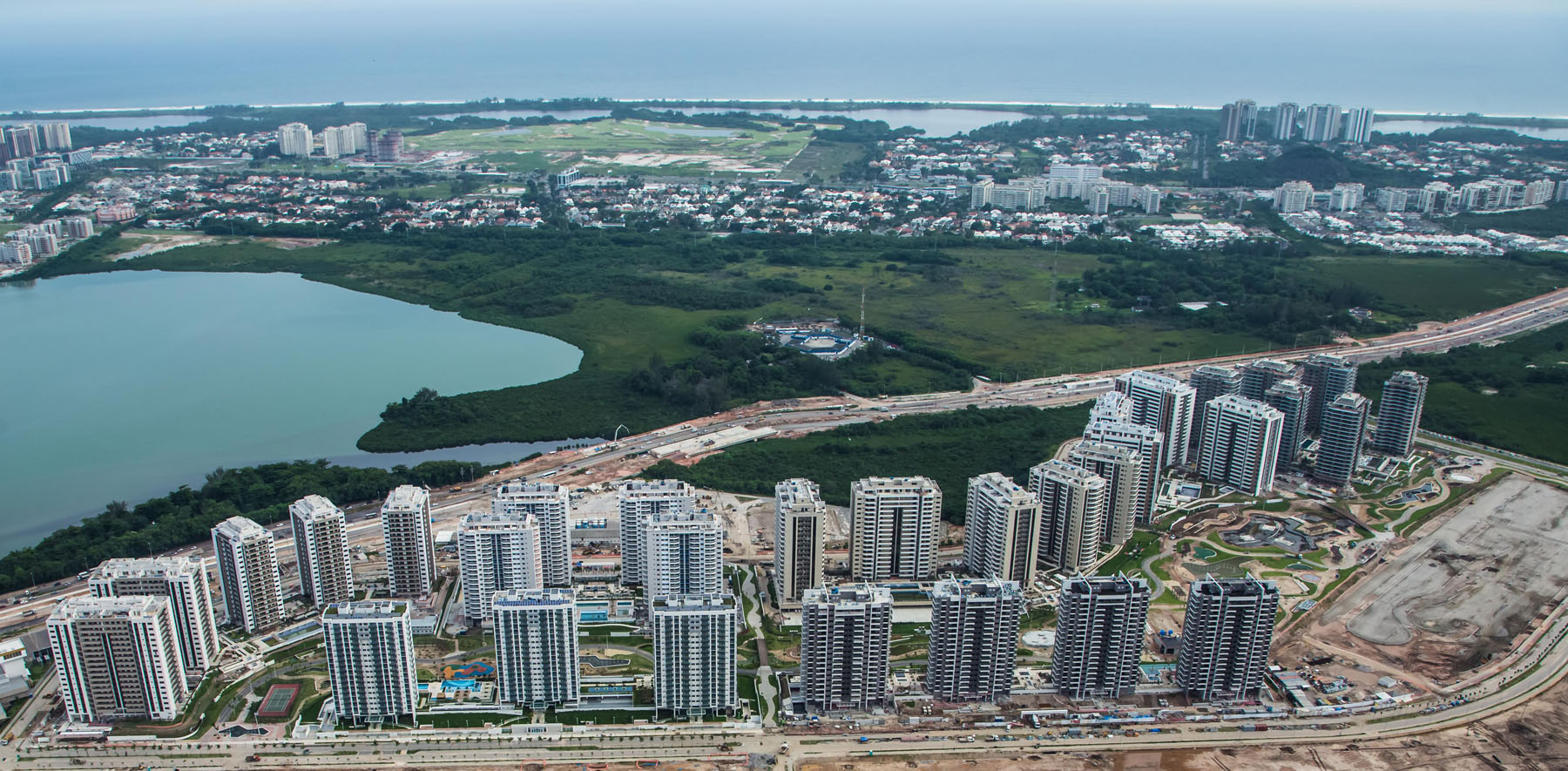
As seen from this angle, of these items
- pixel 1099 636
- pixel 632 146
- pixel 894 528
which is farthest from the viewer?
pixel 632 146

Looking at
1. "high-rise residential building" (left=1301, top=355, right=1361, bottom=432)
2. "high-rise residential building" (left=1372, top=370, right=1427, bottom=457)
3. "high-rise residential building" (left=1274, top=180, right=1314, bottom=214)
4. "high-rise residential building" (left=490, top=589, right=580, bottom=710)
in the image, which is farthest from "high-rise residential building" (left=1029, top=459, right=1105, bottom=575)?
"high-rise residential building" (left=1274, top=180, right=1314, bottom=214)

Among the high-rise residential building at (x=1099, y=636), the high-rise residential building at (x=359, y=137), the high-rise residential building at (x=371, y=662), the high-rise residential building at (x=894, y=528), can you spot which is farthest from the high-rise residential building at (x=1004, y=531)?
the high-rise residential building at (x=359, y=137)

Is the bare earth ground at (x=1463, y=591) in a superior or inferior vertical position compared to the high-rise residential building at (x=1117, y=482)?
inferior

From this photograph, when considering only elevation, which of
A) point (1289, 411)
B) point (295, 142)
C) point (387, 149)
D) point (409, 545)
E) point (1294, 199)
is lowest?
point (409, 545)

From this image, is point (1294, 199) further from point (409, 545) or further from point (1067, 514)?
point (409, 545)

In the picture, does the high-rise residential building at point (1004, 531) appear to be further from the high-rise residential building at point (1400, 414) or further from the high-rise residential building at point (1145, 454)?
the high-rise residential building at point (1400, 414)

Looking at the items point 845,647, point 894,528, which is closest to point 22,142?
point 894,528

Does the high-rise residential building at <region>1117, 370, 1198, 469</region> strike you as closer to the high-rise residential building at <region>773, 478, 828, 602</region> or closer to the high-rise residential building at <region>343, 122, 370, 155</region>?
the high-rise residential building at <region>773, 478, 828, 602</region>

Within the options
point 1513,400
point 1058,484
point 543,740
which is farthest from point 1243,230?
point 543,740
